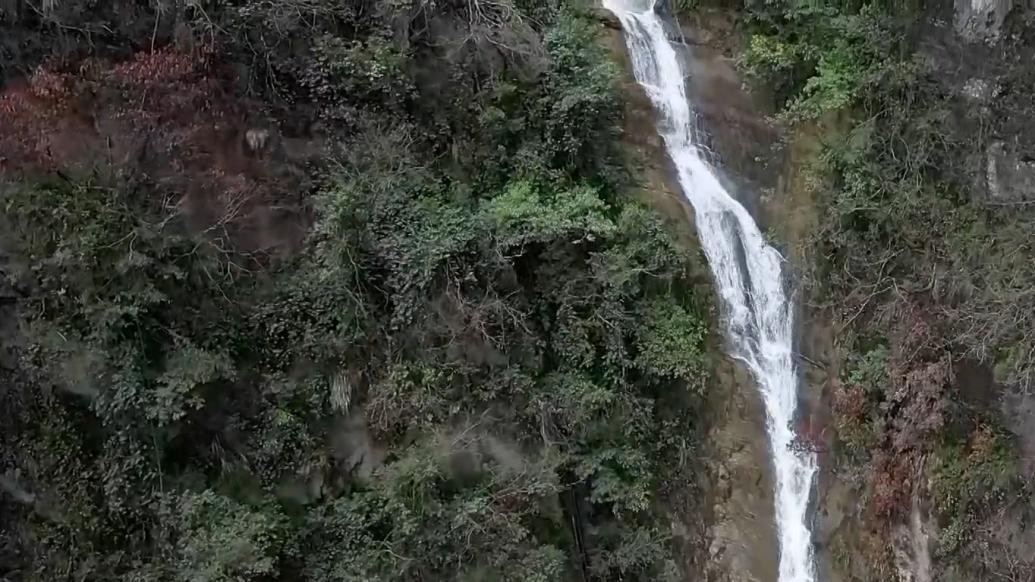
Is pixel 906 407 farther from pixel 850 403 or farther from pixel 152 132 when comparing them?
pixel 152 132

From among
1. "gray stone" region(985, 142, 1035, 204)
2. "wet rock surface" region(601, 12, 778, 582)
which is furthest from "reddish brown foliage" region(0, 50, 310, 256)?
"gray stone" region(985, 142, 1035, 204)

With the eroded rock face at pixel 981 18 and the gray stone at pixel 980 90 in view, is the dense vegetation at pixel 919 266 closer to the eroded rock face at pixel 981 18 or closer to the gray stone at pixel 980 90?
the gray stone at pixel 980 90

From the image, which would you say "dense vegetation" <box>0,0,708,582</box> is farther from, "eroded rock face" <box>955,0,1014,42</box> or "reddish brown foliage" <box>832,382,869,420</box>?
"eroded rock face" <box>955,0,1014,42</box>

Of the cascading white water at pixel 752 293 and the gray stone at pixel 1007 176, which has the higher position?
the gray stone at pixel 1007 176

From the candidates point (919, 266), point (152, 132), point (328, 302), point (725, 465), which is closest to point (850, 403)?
point (725, 465)

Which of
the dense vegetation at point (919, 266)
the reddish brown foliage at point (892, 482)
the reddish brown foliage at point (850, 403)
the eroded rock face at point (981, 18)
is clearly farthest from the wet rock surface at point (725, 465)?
the eroded rock face at point (981, 18)
